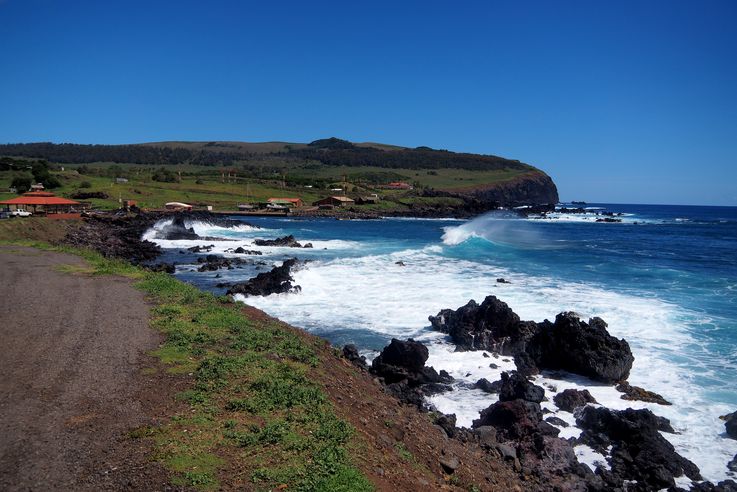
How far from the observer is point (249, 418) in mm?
7777

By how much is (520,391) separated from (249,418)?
285 inches

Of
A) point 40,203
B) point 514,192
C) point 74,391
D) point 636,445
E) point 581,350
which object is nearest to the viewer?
point 74,391

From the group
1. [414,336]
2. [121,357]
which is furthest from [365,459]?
[414,336]

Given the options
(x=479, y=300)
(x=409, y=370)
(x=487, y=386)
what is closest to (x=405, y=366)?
(x=409, y=370)

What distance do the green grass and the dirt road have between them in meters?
0.47

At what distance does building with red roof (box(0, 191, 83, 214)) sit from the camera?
4644cm

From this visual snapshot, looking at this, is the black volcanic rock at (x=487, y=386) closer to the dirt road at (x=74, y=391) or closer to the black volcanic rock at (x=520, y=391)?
the black volcanic rock at (x=520, y=391)

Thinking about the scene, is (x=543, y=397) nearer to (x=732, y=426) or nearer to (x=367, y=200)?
(x=732, y=426)

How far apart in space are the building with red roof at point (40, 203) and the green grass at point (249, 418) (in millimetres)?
42597

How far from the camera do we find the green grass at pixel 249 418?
6250mm

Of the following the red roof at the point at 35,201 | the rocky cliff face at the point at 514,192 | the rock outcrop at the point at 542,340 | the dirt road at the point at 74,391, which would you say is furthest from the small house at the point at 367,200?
the dirt road at the point at 74,391

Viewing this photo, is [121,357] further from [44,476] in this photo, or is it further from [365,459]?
[365,459]

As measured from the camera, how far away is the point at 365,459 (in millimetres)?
6961

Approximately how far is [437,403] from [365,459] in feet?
19.4
